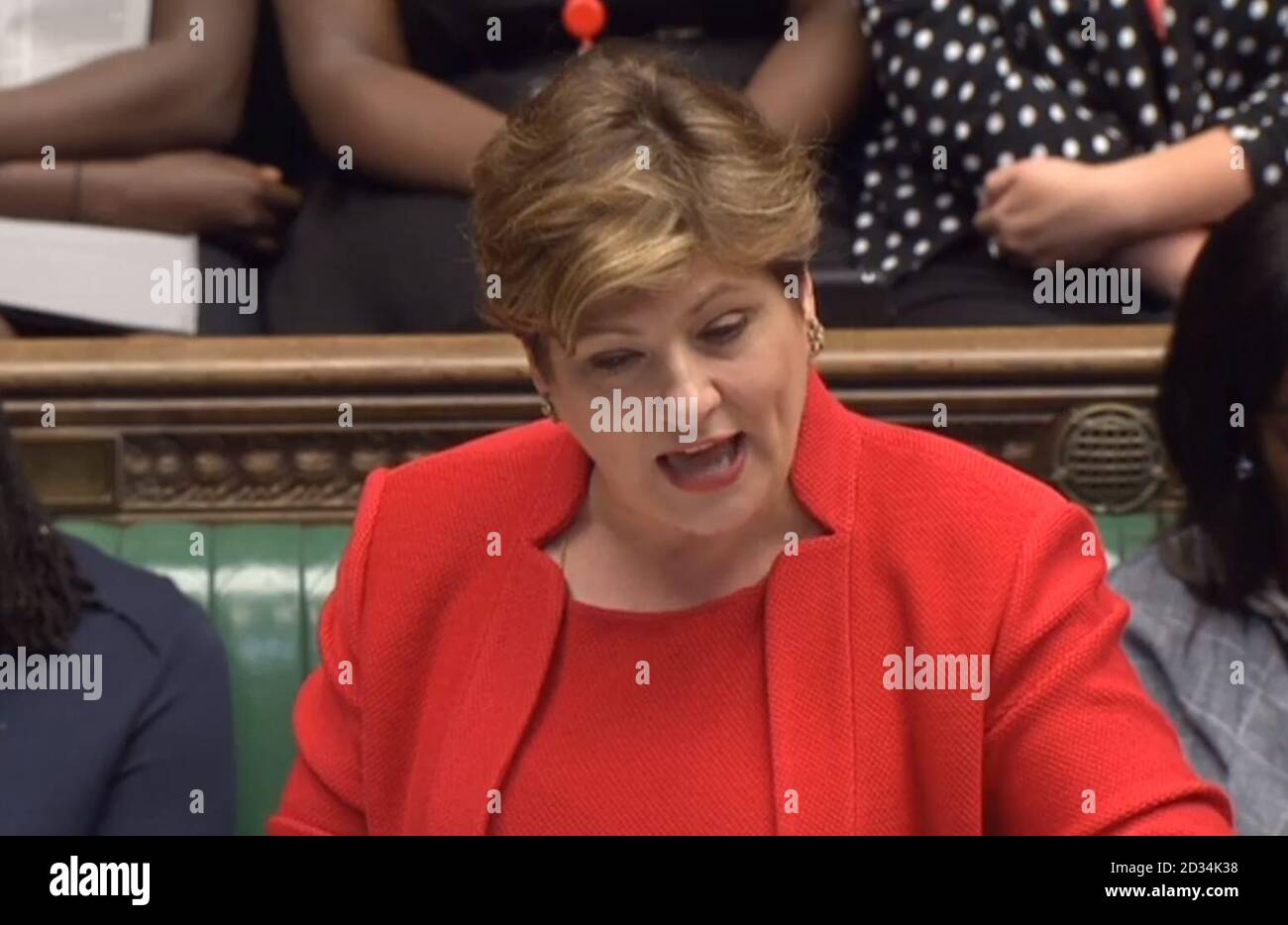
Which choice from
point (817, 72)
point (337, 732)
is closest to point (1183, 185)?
point (817, 72)

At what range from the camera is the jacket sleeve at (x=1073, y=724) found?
2.69ft

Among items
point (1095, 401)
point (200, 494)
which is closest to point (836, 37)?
point (1095, 401)

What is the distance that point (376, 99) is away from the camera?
1294 millimetres

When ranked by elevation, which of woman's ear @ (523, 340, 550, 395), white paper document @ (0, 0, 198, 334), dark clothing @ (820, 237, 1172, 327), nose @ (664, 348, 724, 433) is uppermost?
white paper document @ (0, 0, 198, 334)

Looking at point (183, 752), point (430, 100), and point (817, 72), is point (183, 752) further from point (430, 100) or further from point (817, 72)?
point (817, 72)

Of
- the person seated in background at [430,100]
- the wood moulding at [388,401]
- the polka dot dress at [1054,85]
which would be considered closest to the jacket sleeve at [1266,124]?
the polka dot dress at [1054,85]

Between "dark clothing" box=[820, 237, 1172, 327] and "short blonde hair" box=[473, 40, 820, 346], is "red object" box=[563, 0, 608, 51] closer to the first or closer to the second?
"dark clothing" box=[820, 237, 1172, 327]

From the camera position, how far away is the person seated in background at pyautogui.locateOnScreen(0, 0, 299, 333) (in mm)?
1291

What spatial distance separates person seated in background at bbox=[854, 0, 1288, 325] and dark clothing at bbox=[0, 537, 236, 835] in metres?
0.42

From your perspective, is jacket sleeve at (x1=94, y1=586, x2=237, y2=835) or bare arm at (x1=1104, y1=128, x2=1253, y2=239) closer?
jacket sleeve at (x1=94, y1=586, x2=237, y2=835)

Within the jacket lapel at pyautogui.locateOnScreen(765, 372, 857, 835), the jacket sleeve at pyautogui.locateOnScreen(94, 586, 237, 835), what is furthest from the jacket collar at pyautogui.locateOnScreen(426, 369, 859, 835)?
the jacket sleeve at pyautogui.locateOnScreen(94, 586, 237, 835)

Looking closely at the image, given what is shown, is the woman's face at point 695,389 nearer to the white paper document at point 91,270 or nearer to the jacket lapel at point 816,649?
the jacket lapel at point 816,649

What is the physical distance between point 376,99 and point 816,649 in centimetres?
56
